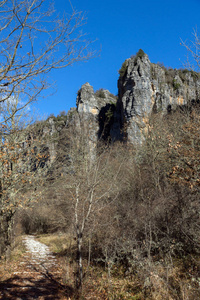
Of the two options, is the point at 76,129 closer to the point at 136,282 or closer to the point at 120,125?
the point at 136,282

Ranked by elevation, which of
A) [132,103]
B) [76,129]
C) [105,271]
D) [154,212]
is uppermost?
[132,103]

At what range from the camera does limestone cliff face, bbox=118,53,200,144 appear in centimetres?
3297

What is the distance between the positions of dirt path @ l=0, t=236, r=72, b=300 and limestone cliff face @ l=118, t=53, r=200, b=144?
84.8 ft

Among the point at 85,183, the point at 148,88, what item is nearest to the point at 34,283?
the point at 85,183

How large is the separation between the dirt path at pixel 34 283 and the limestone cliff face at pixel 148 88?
2585 centimetres

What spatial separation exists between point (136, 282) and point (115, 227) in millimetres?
2638

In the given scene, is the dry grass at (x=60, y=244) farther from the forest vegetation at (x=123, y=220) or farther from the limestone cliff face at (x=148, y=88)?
the limestone cliff face at (x=148, y=88)

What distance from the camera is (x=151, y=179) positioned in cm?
1153

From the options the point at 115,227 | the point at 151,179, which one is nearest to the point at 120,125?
the point at 151,179

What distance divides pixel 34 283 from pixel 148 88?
32.9 meters

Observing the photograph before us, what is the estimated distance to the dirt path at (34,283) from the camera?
522 cm

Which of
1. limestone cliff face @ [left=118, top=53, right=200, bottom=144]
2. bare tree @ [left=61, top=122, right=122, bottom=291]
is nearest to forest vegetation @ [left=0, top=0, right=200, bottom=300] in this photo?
bare tree @ [left=61, top=122, right=122, bottom=291]

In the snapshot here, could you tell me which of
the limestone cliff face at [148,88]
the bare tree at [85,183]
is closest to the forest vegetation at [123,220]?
the bare tree at [85,183]

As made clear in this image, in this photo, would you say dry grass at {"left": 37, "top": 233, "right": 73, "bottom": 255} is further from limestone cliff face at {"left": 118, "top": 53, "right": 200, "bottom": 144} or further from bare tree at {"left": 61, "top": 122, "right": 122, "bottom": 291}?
limestone cliff face at {"left": 118, "top": 53, "right": 200, "bottom": 144}
